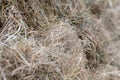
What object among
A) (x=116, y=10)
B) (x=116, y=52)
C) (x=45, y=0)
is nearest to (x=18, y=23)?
(x=45, y=0)

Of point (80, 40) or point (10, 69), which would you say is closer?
point (10, 69)

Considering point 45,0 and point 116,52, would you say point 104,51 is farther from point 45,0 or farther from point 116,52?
point 45,0

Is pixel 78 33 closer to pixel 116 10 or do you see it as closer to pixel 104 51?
pixel 104 51

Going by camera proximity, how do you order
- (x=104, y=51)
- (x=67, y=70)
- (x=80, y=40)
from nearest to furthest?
(x=67, y=70)
(x=80, y=40)
(x=104, y=51)

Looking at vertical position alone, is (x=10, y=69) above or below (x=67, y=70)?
above

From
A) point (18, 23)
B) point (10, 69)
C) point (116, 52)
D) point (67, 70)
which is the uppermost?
point (18, 23)

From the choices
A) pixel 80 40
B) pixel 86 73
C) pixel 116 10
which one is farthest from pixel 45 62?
pixel 116 10

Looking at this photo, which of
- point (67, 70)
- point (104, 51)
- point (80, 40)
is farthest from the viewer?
point (104, 51)
